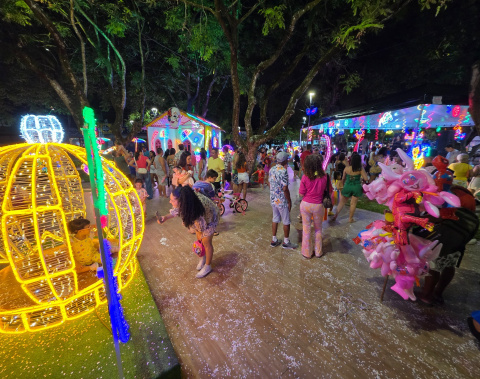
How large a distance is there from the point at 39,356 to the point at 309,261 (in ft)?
12.2

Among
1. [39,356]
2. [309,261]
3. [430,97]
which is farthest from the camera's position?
[430,97]

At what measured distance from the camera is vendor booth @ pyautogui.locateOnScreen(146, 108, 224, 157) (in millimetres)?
11644

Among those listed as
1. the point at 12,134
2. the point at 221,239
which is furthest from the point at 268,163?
the point at 12,134

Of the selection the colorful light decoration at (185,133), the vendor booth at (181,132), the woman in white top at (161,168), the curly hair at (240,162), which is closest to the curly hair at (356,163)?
the curly hair at (240,162)

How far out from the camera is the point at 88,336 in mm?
2379

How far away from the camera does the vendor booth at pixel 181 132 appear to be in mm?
11644

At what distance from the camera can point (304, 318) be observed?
104 inches

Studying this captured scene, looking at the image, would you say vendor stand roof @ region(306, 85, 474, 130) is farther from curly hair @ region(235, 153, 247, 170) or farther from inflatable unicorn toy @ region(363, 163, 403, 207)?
inflatable unicorn toy @ region(363, 163, 403, 207)

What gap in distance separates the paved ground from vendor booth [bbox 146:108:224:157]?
8764mm

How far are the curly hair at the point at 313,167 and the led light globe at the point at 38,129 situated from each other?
4.06 metres

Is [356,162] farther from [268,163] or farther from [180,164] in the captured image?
[268,163]

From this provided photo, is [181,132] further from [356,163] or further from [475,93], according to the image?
[475,93]

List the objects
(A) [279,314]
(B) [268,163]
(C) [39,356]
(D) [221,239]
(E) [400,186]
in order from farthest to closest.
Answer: (B) [268,163], (D) [221,239], (A) [279,314], (E) [400,186], (C) [39,356]

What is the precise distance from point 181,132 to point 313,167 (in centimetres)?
1046
